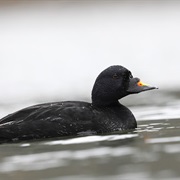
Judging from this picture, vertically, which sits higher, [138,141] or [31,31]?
[31,31]

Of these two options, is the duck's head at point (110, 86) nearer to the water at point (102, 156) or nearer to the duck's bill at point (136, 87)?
the duck's bill at point (136, 87)

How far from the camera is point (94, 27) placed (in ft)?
86.4

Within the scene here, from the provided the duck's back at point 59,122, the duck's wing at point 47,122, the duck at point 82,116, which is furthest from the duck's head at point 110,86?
the duck's wing at point 47,122

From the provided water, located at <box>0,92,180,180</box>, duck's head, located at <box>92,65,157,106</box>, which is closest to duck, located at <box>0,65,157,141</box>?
duck's head, located at <box>92,65,157,106</box>

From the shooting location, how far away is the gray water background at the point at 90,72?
6.46 m

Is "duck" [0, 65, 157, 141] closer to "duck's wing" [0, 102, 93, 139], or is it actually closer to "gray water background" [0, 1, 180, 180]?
"duck's wing" [0, 102, 93, 139]

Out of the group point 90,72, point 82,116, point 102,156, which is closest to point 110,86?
point 82,116

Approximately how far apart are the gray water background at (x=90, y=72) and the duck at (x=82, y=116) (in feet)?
0.87

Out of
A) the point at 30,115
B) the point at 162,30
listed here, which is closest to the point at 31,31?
the point at 162,30

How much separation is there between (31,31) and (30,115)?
1816 cm

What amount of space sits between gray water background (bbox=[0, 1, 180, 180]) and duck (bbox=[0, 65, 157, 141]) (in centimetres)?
27

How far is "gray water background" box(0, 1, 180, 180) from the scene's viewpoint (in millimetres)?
6460

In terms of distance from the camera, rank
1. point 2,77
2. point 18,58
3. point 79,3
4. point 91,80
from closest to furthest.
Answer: point 91,80
point 2,77
point 18,58
point 79,3

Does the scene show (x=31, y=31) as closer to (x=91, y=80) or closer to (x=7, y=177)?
(x=91, y=80)
